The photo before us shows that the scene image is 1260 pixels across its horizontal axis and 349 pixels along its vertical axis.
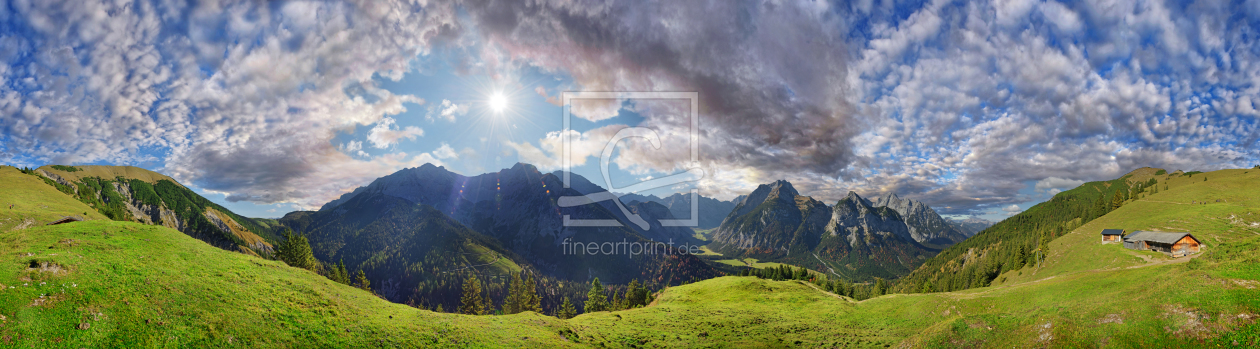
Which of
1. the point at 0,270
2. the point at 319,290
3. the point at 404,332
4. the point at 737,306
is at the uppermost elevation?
the point at 0,270

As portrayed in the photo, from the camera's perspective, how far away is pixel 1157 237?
73000 millimetres

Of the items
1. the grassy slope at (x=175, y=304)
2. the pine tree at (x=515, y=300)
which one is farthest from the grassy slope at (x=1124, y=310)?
the pine tree at (x=515, y=300)

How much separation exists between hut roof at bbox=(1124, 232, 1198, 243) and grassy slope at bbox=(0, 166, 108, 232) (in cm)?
19132

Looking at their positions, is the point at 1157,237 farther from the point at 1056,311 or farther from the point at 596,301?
the point at 596,301

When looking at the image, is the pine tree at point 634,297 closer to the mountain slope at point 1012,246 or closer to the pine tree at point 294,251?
the pine tree at point 294,251

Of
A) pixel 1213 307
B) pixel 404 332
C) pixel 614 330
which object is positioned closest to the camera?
pixel 1213 307

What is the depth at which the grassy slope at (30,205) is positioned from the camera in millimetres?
56719

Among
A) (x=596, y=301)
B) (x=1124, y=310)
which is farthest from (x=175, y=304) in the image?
(x=596, y=301)

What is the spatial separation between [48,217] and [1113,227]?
735ft

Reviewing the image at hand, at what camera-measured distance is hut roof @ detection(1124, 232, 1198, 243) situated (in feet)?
228

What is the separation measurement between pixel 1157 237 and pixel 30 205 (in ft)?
735

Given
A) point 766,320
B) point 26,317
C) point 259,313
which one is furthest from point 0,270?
point 766,320

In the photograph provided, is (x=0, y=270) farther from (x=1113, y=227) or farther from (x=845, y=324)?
(x=1113, y=227)

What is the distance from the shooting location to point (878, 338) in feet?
125
